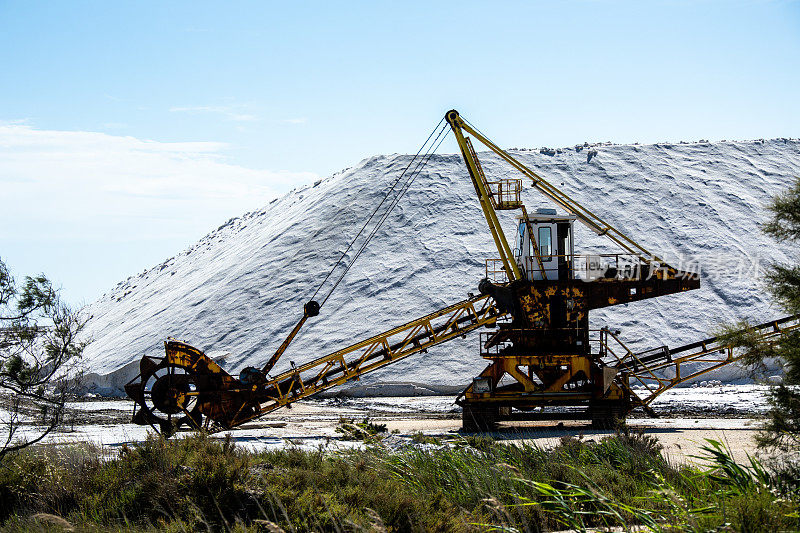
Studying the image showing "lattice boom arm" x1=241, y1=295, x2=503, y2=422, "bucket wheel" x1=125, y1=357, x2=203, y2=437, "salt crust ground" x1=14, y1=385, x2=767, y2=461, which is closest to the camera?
"salt crust ground" x1=14, y1=385, x2=767, y2=461

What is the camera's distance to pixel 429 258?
37.3 meters

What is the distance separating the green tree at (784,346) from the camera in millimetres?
8211

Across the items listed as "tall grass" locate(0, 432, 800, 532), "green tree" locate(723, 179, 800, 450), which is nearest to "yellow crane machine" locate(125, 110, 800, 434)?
"tall grass" locate(0, 432, 800, 532)

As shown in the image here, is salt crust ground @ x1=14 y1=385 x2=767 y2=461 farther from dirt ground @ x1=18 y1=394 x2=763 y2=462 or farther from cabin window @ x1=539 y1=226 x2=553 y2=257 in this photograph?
cabin window @ x1=539 y1=226 x2=553 y2=257

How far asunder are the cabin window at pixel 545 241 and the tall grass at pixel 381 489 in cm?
797

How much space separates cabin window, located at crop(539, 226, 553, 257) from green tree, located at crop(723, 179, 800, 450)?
1012 cm

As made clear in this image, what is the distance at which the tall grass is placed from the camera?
22.9 ft

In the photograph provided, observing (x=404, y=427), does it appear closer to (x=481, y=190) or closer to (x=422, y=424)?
(x=422, y=424)

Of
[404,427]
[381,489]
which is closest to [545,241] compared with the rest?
[404,427]

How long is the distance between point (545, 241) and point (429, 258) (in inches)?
707

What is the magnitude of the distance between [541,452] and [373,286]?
25.3 metres

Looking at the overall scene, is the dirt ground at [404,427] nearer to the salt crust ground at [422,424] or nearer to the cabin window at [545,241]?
the salt crust ground at [422,424]

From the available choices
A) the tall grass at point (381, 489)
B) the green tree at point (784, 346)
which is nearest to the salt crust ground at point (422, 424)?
the green tree at point (784, 346)

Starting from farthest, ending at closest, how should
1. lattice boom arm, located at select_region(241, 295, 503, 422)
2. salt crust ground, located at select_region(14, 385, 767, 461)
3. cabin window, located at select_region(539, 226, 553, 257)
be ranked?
1. cabin window, located at select_region(539, 226, 553, 257)
2. lattice boom arm, located at select_region(241, 295, 503, 422)
3. salt crust ground, located at select_region(14, 385, 767, 461)
